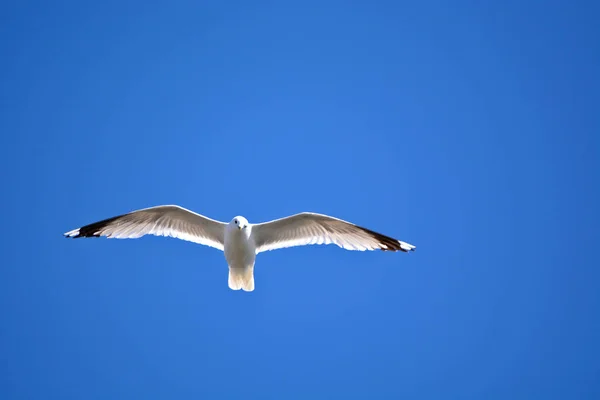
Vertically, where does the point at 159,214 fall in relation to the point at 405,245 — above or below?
above

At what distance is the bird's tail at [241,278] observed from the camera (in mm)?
11312

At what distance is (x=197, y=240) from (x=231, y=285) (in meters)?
1.06

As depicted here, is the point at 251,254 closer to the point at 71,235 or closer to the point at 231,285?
the point at 231,285

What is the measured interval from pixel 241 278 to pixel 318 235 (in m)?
1.46

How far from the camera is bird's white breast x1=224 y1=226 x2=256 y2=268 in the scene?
11.1m

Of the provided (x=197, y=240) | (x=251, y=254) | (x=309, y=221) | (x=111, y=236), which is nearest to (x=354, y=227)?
(x=309, y=221)

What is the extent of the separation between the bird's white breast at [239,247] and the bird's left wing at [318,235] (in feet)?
0.80

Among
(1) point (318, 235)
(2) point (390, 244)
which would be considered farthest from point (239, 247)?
(2) point (390, 244)

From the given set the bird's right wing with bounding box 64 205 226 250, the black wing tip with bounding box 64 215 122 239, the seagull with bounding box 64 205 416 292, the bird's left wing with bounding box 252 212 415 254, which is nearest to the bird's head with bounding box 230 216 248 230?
the seagull with bounding box 64 205 416 292

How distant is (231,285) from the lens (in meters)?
11.3

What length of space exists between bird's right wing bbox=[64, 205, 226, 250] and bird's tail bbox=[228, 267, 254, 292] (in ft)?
2.14

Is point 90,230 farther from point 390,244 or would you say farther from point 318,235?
point 390,244

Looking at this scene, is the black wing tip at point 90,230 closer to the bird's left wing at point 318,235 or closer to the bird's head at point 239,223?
the bird's head at point 239,223

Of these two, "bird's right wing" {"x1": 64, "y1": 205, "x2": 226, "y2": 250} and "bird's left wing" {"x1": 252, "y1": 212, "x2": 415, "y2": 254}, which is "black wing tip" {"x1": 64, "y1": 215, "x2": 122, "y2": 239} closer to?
"bird's right wing" {"x1": 64, "y1": 205, "x2": 226, "y2": 250}
